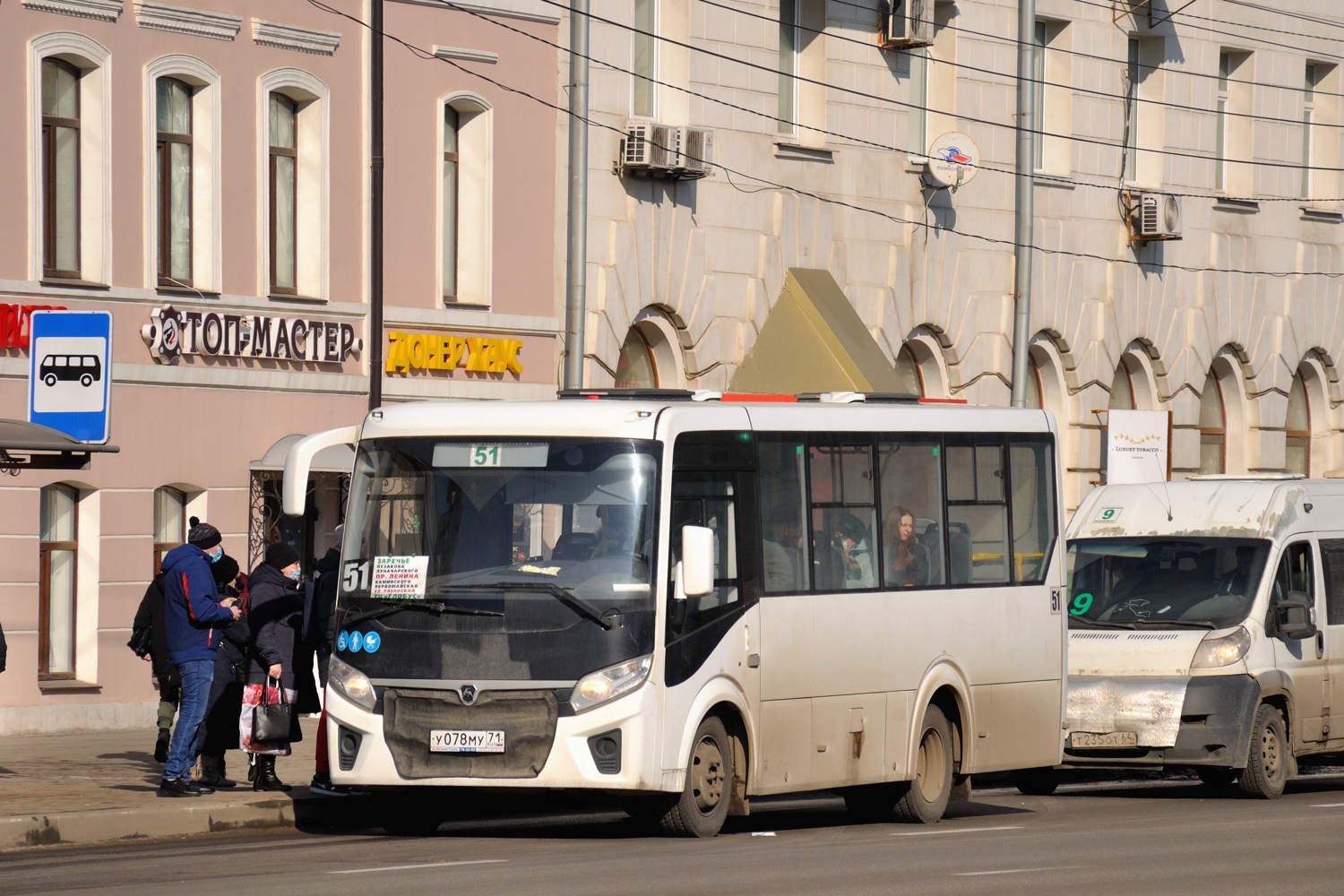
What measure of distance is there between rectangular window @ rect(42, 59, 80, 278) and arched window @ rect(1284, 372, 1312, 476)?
23298 millimetres

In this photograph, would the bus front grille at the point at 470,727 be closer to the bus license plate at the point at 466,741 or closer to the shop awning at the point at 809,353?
the bus license plate at the point at 466,741

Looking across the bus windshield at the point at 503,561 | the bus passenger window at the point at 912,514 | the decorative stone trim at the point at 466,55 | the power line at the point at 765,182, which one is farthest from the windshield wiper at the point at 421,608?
the decorative stone trim at the point at 466,55

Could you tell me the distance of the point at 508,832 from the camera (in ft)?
47.5

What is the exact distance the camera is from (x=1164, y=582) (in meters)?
18.3

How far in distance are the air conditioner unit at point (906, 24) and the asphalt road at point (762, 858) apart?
16.4 m

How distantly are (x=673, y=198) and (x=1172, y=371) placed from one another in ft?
37.8

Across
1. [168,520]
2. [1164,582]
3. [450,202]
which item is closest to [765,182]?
[450,202]

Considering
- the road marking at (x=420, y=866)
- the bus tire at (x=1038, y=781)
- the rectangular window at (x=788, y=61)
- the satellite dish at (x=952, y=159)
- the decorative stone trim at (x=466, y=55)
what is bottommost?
the bus tire at (x=1038, y=781)

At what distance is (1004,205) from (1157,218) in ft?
10.5

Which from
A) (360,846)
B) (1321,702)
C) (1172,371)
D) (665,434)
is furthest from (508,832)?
(1172,371)

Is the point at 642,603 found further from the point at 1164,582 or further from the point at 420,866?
the point at 1164,582

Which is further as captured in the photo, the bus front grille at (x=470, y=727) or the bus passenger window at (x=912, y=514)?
the bus passenger window at (x=912, y=514)

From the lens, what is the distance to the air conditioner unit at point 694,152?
90.2ft

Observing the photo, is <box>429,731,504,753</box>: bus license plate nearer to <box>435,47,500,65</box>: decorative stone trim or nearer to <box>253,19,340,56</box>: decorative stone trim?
<box>253,19,340,56</box>: decorative stone trim
